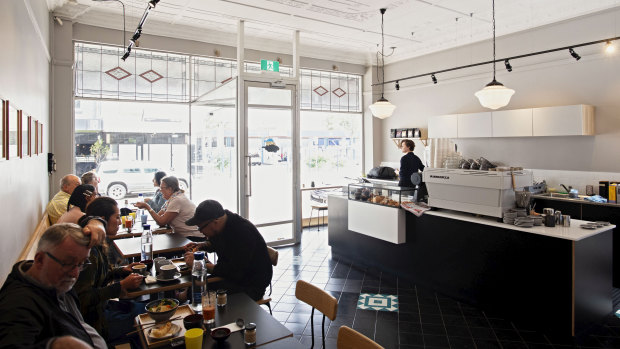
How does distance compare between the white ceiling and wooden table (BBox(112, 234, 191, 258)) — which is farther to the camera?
the white ceiling

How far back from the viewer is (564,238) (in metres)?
3.38

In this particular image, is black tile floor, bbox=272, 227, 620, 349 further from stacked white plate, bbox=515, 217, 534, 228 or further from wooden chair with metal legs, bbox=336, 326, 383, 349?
wooden chair with metal legs, bbox=336, 326, 383, 349

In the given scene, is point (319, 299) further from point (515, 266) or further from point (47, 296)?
point (515, 266)

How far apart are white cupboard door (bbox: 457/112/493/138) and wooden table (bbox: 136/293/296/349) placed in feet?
18.4

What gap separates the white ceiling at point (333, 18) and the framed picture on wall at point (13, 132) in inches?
138

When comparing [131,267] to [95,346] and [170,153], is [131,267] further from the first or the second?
[170,153]

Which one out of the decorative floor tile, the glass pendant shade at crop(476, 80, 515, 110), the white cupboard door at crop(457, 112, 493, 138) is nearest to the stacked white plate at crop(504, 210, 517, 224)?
the decorative floor tile

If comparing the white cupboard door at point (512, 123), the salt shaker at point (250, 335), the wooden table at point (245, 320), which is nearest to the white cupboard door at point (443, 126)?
the white cupboard door at point (512, 123)

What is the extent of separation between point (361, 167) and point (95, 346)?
7.82m

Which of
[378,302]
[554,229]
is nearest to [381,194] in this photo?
[378,302]

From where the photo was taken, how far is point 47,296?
1487 millimetres

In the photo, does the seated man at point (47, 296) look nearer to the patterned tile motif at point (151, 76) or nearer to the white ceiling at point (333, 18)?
the white ceiling at point (333, 18)

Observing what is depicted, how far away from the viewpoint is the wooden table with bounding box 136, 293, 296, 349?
192 cm

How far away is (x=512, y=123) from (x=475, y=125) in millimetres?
669
